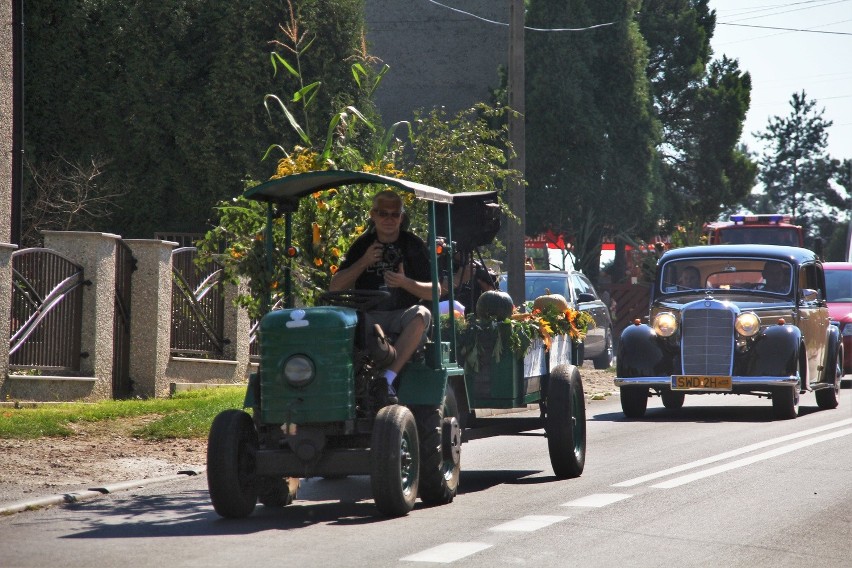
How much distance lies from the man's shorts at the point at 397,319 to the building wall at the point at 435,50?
140ft

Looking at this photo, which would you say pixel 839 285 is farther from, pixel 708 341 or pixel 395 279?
pixel 395 279

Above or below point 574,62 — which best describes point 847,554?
below

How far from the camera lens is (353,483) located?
37.2ft

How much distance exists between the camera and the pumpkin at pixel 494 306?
35.3ft

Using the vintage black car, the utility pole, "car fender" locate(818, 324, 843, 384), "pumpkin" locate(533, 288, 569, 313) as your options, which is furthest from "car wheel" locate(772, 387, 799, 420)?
"pumpkin" locate(533, 288, 569, 313)

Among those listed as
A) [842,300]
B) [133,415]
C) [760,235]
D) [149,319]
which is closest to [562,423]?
[133,415]

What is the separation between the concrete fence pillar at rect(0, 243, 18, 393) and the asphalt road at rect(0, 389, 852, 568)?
447cm

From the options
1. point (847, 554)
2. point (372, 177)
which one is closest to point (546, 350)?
point (372, 177)

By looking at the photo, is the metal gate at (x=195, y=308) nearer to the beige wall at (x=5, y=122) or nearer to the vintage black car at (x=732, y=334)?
the beige wall at (x=5, y=122)

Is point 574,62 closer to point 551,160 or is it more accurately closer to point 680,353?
point 551,160

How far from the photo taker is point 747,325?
1678 centimetres

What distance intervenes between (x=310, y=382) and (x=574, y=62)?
128 feet

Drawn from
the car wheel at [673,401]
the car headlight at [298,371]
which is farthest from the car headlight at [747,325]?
the car headlight at [298,371]

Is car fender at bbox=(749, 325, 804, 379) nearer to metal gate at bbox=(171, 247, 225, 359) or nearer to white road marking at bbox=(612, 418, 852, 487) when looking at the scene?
white road marking at bbox=(612, 418, 852, 487)
